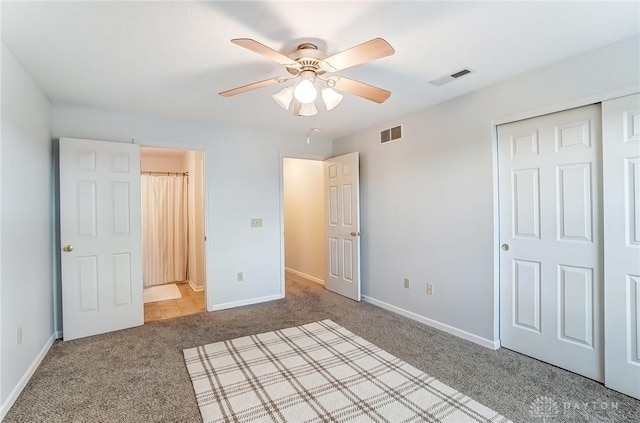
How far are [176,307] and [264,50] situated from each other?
3552 millimetres

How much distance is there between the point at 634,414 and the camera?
72.6 inches

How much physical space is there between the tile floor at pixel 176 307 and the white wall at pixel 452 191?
92.2 inches

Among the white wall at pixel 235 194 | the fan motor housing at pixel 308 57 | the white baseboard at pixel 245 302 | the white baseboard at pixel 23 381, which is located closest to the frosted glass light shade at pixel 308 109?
the fan motor housing at pixel 308 57

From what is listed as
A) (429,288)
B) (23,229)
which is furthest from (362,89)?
(23,229)

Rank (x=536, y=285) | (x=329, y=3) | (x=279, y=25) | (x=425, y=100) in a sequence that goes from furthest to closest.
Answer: (x=425, y=100)
(x=536, y=285)
(x=279, y=25)
(x=329, y=3)

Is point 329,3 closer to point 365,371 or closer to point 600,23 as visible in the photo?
point 600,23

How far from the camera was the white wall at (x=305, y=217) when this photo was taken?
5.19 metres

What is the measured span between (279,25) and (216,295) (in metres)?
3.16

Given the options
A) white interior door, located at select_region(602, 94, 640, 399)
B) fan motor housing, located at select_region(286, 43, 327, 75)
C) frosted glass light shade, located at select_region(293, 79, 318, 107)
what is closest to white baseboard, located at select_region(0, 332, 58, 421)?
frosted glass light shade, located at select_region(293, 79, 318, 107)

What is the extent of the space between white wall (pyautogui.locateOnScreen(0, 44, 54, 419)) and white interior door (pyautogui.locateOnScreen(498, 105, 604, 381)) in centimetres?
369

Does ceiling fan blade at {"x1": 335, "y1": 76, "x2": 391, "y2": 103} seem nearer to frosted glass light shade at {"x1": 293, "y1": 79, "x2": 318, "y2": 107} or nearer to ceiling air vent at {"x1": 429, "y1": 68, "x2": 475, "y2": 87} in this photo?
frosted glass light shade at {"x1": 293, "y1": 79, "x2": 318, "y2": 107}

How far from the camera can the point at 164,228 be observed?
519 centimetres

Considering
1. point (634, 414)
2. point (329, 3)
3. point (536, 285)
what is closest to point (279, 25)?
point (329, 3)

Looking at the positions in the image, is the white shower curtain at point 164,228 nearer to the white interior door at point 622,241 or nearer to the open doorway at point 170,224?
the open doorway at point 170,224
